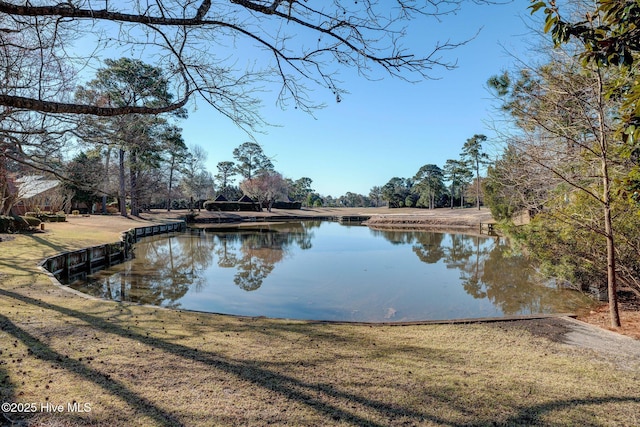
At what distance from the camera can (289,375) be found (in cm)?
289

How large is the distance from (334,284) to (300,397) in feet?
24.5

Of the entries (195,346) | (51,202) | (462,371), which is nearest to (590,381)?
(462,371)

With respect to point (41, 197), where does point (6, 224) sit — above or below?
below

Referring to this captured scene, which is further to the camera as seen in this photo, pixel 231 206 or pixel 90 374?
pixel 231 206

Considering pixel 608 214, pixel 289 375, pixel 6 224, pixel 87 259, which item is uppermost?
pixel 608 214

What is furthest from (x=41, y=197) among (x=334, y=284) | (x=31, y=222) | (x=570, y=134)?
(x=570, y=134)

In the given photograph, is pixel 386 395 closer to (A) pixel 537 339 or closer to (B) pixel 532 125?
→ (A) pixel 537 339

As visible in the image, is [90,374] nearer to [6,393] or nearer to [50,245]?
[6,393]

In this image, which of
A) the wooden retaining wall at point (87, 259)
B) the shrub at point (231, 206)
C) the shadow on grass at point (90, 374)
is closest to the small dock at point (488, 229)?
the wooden retaining wall at point (87, 259)

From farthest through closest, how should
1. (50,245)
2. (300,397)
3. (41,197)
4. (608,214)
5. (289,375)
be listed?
(41,197), (50,245), (608,214), (289,375), (300,397)

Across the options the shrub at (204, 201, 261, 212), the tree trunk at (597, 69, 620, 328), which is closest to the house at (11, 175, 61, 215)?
the shrub at (204, 201, 261, 212)

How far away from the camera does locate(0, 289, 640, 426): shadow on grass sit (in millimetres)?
2283

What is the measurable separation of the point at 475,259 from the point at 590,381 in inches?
519

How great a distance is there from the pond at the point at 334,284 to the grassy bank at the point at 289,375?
291cm
